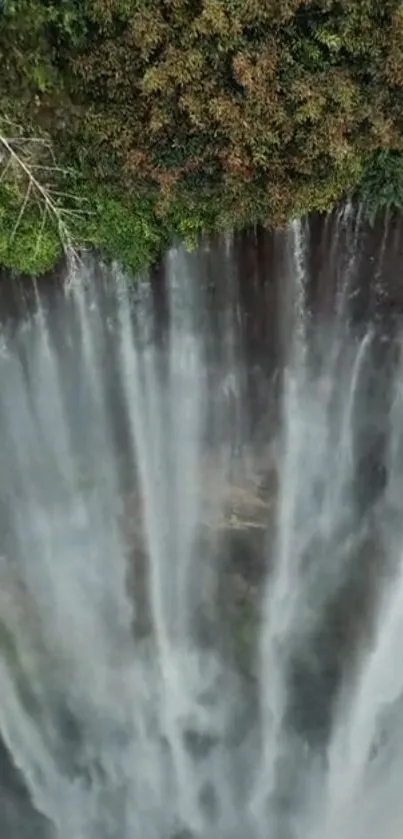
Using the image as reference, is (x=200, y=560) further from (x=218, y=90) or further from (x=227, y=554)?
(x=218, y=90)

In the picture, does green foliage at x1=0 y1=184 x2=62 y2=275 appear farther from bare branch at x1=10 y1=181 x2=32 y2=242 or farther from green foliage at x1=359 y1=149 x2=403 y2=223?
green foliage at x1=359 y1=149 x2=403 y2=223

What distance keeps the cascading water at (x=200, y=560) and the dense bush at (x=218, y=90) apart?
0.80 m

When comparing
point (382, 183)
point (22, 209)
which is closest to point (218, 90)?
point (382, 183)

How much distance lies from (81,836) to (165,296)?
603 centimetres

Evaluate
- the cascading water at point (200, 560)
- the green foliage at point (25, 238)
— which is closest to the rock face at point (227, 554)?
the cascading water at point (200, 560)

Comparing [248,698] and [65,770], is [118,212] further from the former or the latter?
[65,770]

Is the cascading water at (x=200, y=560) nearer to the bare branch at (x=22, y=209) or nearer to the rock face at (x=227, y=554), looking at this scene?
the rock face at (x=227, y=554)

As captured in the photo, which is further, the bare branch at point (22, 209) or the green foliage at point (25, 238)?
the green foliage at point (25, 238)

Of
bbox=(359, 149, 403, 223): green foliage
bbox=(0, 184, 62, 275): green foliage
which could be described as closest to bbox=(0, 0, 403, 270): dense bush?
bbox=(359, 149, 403, 223): green foliage

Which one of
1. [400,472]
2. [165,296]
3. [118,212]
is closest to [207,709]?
[400,472]

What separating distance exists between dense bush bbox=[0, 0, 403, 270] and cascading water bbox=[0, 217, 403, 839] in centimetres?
80

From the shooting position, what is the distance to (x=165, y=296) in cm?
641

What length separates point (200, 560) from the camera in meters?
7.70

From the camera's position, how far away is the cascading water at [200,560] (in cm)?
657
